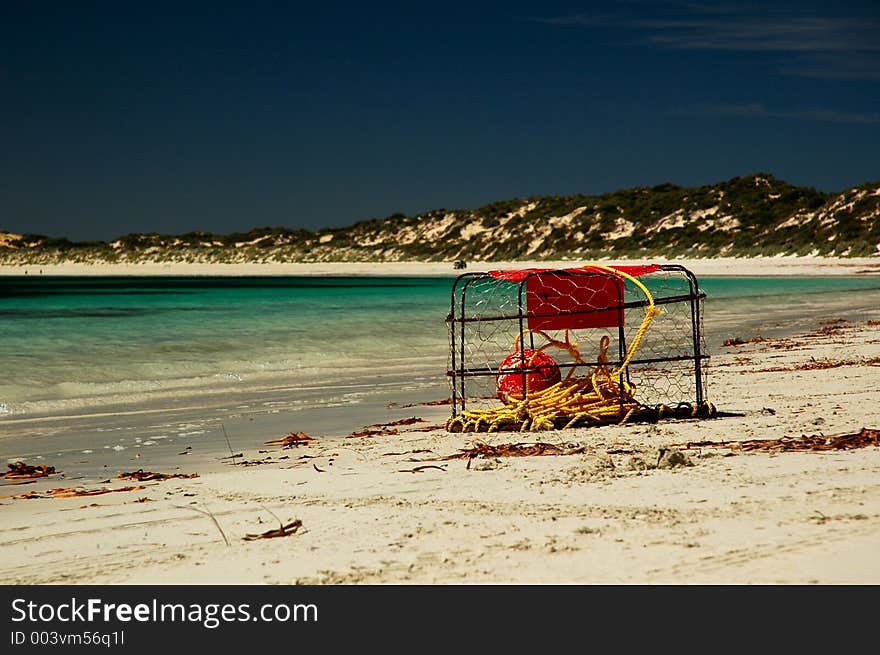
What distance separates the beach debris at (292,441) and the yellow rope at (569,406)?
129cm

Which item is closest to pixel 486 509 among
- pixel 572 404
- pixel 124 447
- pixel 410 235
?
pixel 572 404

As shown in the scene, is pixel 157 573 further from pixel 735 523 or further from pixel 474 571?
pixel 735 523

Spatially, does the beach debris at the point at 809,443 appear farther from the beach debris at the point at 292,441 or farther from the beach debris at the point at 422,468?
the beach debris at the point at 292,441

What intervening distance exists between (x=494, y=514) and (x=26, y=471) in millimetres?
4159

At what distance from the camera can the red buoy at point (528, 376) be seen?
939 cm

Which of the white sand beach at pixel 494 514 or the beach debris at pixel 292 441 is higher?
the white sand beach at pixel 494 514

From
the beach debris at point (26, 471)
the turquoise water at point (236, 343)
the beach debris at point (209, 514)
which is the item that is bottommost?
the turquoise water at point (236, 343)

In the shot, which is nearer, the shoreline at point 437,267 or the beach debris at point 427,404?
the beach debris at point 427,404

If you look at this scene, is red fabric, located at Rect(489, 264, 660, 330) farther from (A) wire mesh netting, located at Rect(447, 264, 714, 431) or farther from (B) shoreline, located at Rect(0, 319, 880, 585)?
(B) shoreline, located at Rect(0, 319, 880, 585)

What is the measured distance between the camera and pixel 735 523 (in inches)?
195

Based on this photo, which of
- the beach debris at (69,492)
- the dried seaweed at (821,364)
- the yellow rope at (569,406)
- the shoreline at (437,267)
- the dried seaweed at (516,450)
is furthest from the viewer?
the shoreline at (437,267)

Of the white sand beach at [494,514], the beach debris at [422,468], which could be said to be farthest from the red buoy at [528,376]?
the beach debris at [422,468]

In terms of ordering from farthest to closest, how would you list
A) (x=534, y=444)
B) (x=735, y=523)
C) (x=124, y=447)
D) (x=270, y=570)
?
(x=124, y=447) < (x=534, y=444) < (x=735, y=523) < (x=270, y=570)

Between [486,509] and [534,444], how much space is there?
7.80ft
